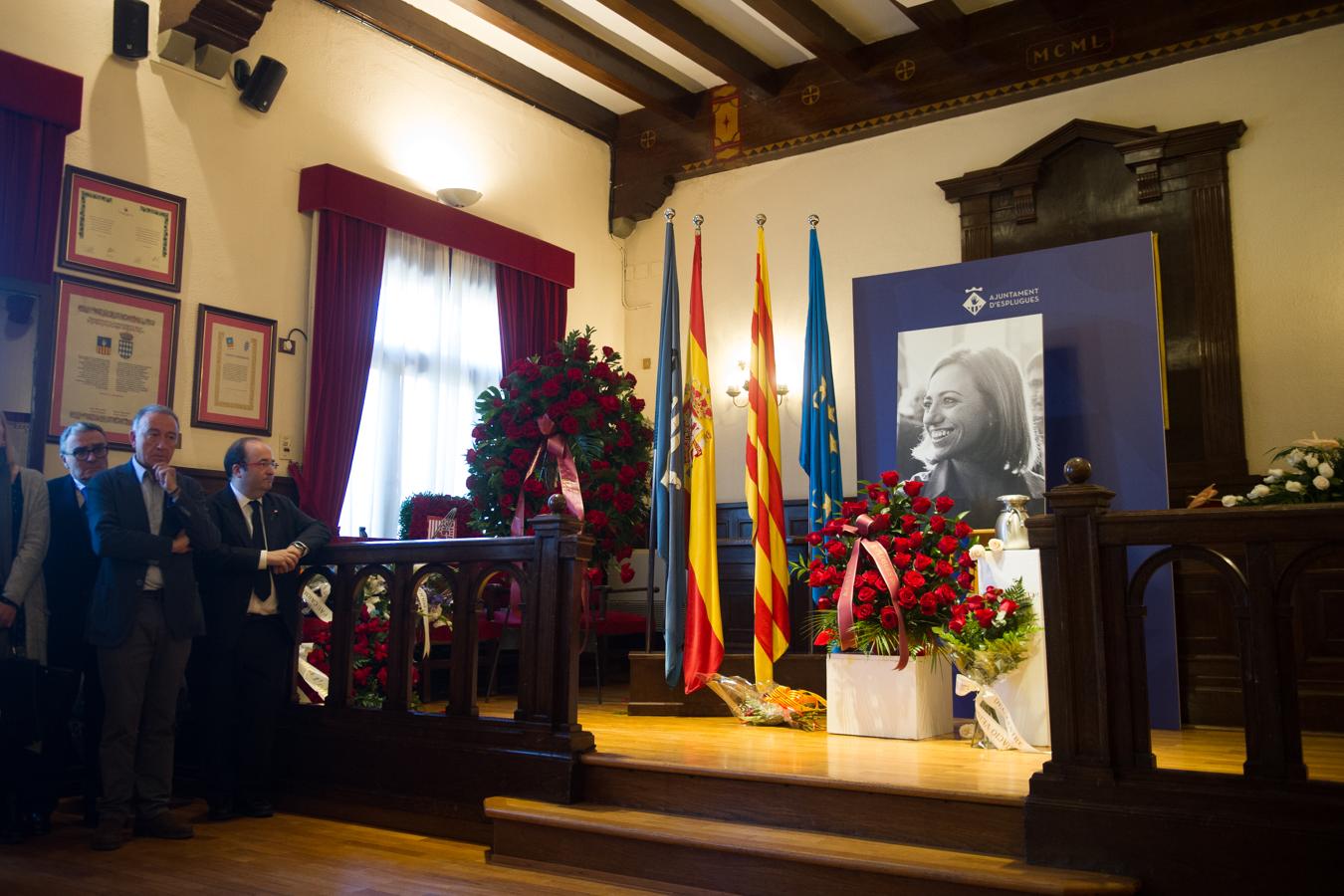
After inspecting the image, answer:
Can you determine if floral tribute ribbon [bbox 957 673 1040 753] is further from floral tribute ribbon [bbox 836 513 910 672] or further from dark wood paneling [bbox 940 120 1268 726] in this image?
dark wood paneling [bbox 940 120 1268 726]

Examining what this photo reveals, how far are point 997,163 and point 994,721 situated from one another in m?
4.33

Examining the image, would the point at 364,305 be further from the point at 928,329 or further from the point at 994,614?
the point at 994,614

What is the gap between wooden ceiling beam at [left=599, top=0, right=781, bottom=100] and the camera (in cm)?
703

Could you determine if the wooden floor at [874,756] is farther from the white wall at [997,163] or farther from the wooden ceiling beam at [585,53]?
the wooden ceiling beam at [585,53]

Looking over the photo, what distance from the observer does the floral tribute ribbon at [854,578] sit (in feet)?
15.0

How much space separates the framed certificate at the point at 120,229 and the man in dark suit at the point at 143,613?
5.82ft

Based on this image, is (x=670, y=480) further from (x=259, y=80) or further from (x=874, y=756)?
(x=259, y=80)

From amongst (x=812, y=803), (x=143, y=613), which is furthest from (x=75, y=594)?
(x=812, y=803)

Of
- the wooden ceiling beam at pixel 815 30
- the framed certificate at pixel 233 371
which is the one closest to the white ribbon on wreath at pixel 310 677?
the framed certificate at pixel 233 371

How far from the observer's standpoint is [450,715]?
4.46m

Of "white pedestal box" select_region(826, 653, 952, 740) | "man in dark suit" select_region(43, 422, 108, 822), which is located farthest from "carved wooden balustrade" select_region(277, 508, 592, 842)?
"white pedestal box" select_region(826, 653, 952, 740)

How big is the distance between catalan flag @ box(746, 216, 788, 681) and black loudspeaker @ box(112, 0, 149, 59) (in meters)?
3.26

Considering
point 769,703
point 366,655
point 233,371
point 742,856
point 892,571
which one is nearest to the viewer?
point 742,856

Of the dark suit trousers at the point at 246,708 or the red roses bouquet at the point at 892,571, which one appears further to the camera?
the red roses bouquet at the point at 892,571
